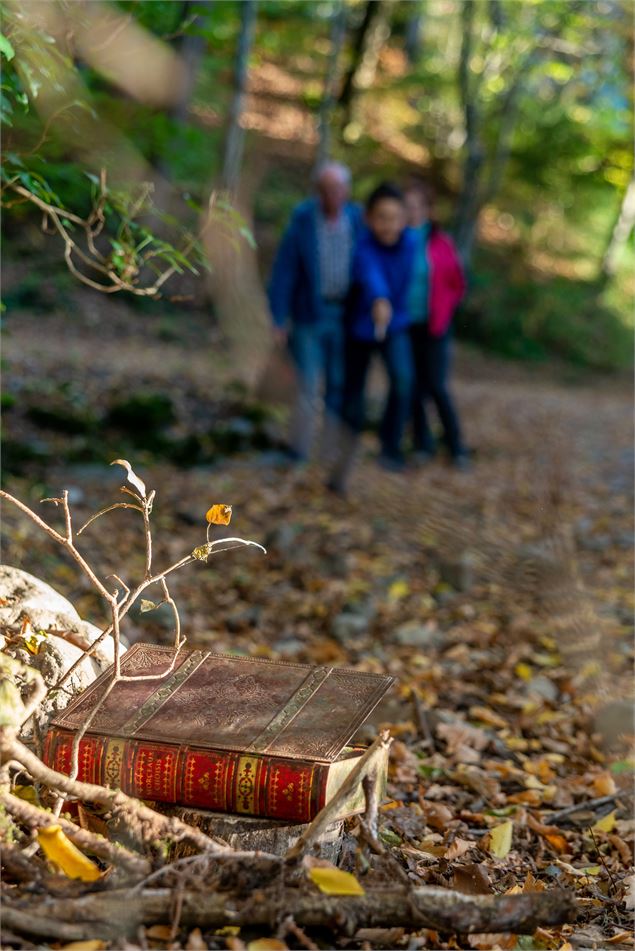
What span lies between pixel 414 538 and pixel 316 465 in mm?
1506

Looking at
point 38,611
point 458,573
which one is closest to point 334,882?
point 38,611

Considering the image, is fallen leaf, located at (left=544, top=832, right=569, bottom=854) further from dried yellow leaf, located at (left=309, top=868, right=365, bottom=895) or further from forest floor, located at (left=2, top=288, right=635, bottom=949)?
dried yellow leaf, located at (left=309, top=868, right=365, bottom=895)

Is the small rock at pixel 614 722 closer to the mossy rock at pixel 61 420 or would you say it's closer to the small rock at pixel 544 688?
the small rock at pixel 544 688

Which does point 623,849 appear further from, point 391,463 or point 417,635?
point 391,463

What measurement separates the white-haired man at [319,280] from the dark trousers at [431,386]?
3.59 ft

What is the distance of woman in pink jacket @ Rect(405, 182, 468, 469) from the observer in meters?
8.02

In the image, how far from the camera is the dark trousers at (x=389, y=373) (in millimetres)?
7508

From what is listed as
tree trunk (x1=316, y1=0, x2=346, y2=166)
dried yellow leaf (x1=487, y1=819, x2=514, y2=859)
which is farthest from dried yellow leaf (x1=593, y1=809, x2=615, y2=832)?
tree trunk (x1=316, y1=0, x2=346, y2=166)

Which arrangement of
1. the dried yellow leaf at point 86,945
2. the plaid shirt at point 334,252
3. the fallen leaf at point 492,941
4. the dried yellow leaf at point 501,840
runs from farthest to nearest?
the plaid shirt at point 334,252, the dried yellow leaf at point 501,840, the fallen leaf at point 492,941, the dried yellow leaf at point 86,945

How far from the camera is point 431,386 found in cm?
875

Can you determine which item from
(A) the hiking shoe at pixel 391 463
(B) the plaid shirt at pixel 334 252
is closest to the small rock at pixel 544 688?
(B) the plaid shirt at pixel 334 252

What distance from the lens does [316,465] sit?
813 centimetres

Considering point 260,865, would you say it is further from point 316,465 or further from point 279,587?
point 316,465

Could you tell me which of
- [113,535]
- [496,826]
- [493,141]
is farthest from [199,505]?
[493,141]
